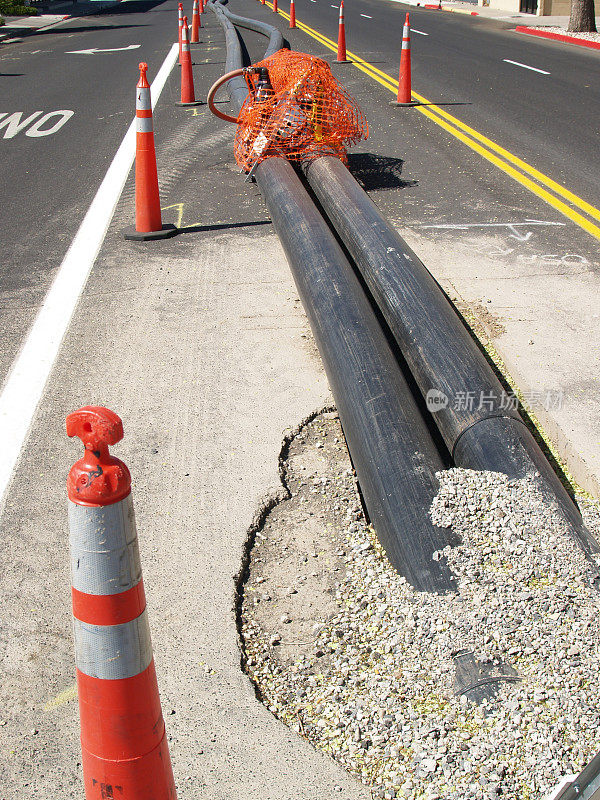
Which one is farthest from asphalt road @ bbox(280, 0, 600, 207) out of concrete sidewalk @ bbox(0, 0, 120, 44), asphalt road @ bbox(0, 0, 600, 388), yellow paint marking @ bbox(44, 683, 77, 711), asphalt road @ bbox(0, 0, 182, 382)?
concrete sidewalk @ bbox(0, 0, 120, 44)

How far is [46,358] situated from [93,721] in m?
3.22

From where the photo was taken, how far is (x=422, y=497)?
297 centimetres

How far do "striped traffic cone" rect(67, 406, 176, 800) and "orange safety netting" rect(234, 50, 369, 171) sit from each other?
5.94 m

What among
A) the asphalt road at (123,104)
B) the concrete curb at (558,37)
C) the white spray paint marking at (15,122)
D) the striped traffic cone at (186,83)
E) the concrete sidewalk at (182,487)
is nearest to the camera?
the concrete sidewalk at (182,487)

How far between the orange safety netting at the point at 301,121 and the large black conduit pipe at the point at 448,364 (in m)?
2.08

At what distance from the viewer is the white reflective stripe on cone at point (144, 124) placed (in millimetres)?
6199

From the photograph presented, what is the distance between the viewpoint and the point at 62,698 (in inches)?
98.8

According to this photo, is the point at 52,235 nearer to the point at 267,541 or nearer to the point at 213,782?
the point at 267,541

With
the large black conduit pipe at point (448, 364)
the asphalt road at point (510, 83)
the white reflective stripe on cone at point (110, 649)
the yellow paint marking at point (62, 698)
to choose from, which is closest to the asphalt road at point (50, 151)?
the large black conduit pipe at point (448, 364)

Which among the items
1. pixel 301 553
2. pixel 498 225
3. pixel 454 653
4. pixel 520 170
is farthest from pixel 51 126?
pixel 454 653

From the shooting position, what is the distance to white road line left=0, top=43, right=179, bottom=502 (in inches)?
155

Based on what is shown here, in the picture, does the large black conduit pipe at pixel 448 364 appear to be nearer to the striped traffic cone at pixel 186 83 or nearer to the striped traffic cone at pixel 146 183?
the striped traffic cone at pixel 146 183

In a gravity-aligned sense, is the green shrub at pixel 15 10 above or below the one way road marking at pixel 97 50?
above

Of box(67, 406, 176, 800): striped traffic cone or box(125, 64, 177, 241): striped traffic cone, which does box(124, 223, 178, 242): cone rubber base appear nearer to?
box(125, 64, 177, 241): striped traffic cone
